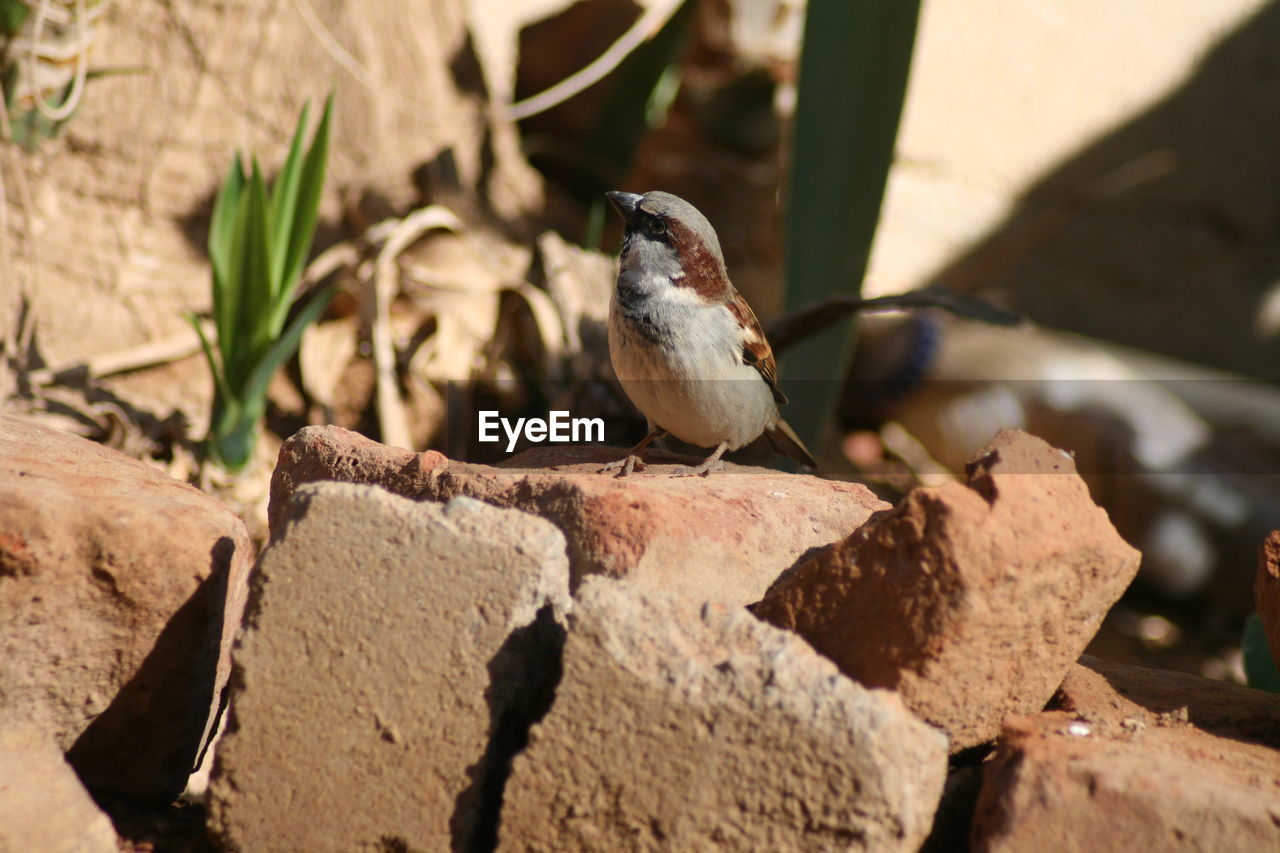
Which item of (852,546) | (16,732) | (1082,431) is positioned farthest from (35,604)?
(1082,431)

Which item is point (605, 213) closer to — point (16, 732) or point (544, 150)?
point (544, 150)

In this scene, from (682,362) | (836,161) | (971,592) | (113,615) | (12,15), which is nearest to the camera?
(971,592)

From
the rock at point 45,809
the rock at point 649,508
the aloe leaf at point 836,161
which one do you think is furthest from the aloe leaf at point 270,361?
the rock at point 45,809

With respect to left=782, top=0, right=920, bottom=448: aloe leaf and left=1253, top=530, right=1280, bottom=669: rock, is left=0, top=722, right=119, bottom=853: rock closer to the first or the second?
left=1253, top=530, right=1280, bottom=669: rock

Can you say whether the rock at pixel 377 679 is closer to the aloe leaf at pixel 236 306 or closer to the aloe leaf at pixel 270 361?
the aloe leaf at pixel 270 361

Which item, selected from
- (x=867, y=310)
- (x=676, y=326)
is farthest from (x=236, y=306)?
(x=867, y=310)

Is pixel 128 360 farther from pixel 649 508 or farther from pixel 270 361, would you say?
pixel 649 508
